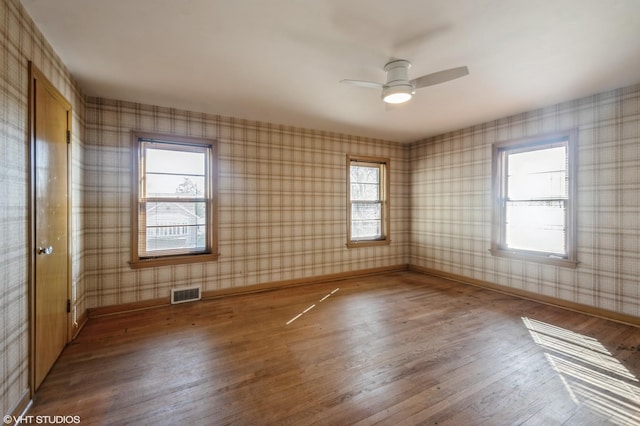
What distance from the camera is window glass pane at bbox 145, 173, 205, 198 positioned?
3684 mm

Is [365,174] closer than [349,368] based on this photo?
No

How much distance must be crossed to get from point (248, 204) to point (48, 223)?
7.63 feet

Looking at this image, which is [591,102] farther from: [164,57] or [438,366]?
[164,57]

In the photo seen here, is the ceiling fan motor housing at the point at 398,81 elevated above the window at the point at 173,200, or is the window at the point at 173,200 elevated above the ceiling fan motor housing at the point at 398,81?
the ceiling fan motor housing at the point at 398,81

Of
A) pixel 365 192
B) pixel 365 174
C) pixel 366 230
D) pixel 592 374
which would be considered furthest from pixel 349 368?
pixel 365 174

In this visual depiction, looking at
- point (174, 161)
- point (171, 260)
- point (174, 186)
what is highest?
point (174, 161)

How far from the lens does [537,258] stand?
152 inches

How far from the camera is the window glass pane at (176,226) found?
370 centimetres

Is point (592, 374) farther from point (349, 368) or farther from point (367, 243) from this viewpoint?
point (367, 243)

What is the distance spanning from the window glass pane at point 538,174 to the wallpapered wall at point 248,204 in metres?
1.98

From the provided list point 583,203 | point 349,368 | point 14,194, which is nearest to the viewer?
point 14,194

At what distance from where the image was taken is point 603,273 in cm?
329

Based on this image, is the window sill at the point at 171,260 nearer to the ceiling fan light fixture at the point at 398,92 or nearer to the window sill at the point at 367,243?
the window sill at the point at 367,243

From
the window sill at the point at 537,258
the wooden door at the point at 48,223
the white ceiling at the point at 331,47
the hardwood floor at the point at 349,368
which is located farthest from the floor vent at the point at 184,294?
the window sill at the point at 537,258
